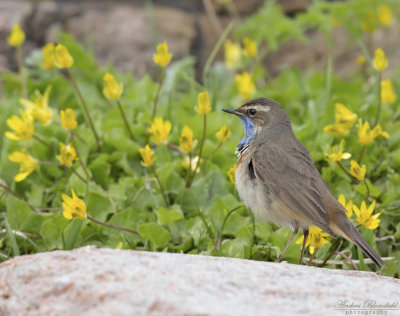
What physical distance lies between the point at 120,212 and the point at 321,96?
2.83 m

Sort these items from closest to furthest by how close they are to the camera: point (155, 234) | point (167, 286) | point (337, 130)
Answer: point (167, 286) → point (155, 234) → point (337, 130)

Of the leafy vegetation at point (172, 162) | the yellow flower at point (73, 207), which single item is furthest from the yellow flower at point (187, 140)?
the yellow flower at point (73, 207)

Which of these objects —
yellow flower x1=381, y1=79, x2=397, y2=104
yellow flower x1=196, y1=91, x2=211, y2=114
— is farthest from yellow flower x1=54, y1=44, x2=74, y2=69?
yellow flower x1=381, y1=79, x2=397, y2=104

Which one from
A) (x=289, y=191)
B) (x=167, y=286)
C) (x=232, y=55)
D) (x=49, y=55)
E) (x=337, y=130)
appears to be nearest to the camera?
(x=167, y=286)

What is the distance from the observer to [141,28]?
26.9 feet

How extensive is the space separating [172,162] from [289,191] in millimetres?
1602

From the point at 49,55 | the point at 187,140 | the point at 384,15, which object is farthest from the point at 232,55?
the point at 187,140

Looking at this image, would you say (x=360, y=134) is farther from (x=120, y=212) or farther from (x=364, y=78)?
(x=364, y=78)

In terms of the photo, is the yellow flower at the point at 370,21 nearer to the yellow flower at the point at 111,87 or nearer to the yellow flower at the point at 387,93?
the yellow flower at the point at 387,93

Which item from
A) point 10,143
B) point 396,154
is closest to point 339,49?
point 396,154

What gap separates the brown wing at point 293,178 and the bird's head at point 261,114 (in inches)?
12.9

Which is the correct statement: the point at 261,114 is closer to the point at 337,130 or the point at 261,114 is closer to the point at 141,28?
the point at 337,130

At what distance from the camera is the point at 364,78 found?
7.64 meters

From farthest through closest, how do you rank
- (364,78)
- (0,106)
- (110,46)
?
(110,46)
(364,78)
(0,106)
